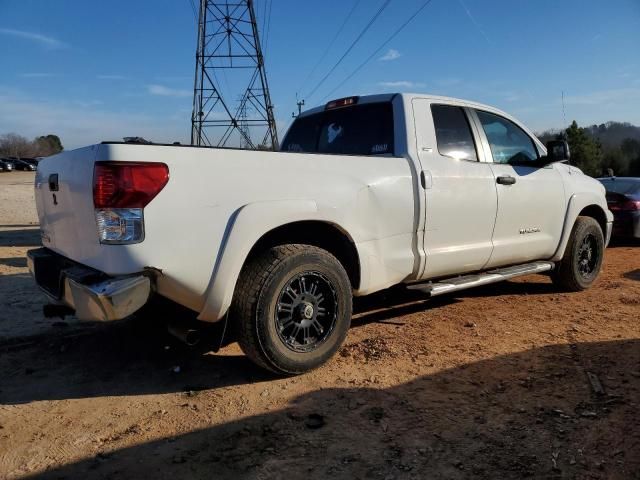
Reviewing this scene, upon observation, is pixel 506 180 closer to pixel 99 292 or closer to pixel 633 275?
pixel 633 275

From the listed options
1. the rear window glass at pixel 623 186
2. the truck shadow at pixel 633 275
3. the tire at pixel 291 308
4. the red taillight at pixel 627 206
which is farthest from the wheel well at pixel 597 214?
the rear window glass at pixel 623 186

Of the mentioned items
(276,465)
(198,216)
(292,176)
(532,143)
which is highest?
(532,143)

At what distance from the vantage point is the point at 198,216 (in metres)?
3.11

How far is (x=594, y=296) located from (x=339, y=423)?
4.16 metres

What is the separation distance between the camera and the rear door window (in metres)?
4.63

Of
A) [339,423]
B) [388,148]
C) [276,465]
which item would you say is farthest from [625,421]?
[388,148]

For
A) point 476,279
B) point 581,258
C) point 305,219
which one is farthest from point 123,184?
point 581,258

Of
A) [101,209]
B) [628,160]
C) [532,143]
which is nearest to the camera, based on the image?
[101,209]

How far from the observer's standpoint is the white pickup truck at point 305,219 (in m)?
2.99

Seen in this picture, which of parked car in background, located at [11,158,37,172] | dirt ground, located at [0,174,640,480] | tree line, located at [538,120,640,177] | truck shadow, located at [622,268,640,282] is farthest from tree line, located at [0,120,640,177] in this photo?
parked car in background, located at [11,158,37,172]

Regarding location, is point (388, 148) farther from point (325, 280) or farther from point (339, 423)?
point (339, 423)

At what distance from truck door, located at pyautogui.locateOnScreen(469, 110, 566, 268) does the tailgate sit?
349 cm

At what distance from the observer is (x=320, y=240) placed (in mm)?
3988

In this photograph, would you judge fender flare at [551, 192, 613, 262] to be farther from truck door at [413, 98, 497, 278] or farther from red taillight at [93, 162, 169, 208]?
red taillight at [93, 162, 169, 208]
